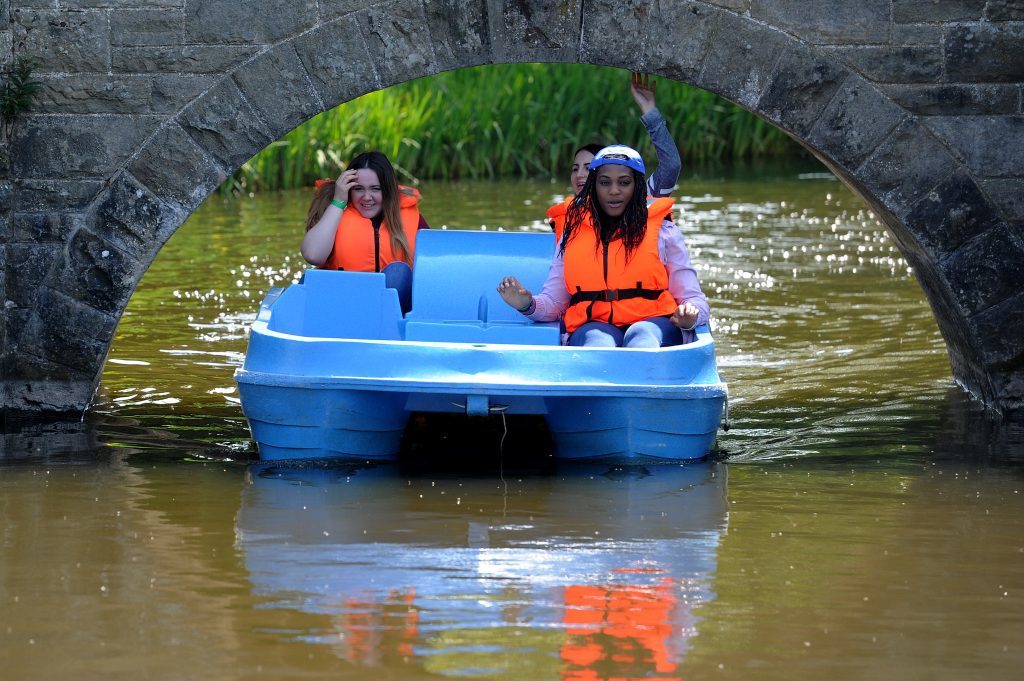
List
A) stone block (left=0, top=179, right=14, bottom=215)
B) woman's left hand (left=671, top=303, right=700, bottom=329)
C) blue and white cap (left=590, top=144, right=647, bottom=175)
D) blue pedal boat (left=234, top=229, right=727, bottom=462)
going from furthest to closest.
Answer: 1. stone block (left=0, top=179, right=14, bottom=215)
2. blue and white cap (left=590, top=144, right=647, bottom=175)
3. woman's left hand (left=671, top=303, right=700, bottom=329)
4. blue pedal boat (left=234, top=229, right=727, bottom=462)

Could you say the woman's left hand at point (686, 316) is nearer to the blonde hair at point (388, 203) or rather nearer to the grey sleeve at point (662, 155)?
the grey sleeve at point (662, 155)

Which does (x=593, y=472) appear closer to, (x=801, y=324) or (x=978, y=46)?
(x=978, y=46)

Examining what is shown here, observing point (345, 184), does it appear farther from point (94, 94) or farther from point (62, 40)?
point (62, 40)

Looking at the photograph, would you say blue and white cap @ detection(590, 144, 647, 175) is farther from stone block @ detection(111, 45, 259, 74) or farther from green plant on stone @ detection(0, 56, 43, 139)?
green plant on stone @ detection(0, 56, 43, 139)

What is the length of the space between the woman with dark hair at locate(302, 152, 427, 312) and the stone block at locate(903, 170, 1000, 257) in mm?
2014

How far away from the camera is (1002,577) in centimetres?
445

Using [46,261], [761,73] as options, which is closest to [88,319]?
[46,261]

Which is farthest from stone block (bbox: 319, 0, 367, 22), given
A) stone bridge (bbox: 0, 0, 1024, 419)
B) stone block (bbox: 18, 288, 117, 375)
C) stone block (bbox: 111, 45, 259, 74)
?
stone block (bbox: 18, 288, 117, 375)

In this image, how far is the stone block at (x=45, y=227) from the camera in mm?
6289

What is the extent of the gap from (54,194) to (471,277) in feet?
5.29

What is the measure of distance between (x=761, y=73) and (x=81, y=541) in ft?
9.78

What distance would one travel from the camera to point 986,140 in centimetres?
621

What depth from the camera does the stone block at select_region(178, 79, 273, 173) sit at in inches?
243

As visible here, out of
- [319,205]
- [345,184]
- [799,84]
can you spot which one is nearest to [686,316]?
[799,84]
